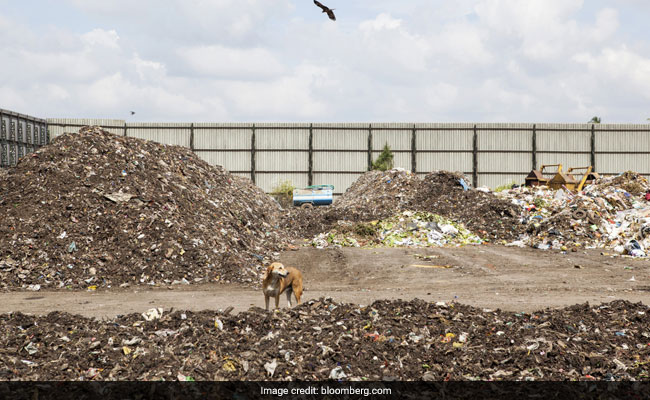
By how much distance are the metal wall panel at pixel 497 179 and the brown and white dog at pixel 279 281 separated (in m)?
28.2

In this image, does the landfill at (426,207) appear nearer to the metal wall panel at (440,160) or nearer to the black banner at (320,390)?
the metal wall panel at (440,160)

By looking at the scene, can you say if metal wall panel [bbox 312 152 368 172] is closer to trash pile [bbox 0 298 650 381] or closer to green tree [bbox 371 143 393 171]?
green tree [bbox 371 143 393 171]

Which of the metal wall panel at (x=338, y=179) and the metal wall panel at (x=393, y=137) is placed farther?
the metal wall panel at (x=393, y=137)

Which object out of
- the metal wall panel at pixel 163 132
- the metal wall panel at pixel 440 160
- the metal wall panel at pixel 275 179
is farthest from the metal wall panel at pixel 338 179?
the metal wall panel at pixel 163 132

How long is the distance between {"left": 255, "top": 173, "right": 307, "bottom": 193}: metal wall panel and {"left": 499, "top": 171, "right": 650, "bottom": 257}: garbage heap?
14698 mm

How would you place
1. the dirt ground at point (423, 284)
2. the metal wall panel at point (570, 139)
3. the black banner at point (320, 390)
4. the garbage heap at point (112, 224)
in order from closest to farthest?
the black banner at point (320, 390) → the dirt ground at point (423, 284) → the garbage heap at point (112, 224) → the metal wall panel at point (570, 139)

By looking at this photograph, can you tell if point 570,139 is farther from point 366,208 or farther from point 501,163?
point 366,208

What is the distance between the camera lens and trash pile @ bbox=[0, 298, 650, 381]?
5.43 m

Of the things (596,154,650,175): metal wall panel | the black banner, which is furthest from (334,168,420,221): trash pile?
the black banner

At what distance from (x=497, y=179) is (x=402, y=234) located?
18009 mm

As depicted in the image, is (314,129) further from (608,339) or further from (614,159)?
(608,339)

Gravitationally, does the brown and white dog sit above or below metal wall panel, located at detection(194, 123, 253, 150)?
below

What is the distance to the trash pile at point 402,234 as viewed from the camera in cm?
1805

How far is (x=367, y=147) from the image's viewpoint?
1355 inches
